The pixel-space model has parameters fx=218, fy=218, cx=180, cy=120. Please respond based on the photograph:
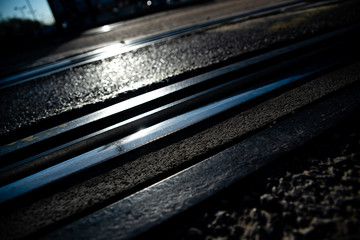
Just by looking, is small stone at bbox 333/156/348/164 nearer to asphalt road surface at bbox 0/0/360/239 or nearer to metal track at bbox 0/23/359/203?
asphalt road surface at bbox 0/0/360/239

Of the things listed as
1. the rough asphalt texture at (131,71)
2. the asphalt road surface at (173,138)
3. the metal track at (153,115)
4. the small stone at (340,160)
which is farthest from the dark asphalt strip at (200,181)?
the rough asphalt texture at (131,71)

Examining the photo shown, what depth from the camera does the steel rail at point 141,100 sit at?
1663 millimetres

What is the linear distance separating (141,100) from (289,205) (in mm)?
1471

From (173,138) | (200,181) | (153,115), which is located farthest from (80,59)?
(200,181)

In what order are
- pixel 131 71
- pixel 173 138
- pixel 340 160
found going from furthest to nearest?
pixel 131 71 → pixel 173 138 → pixel 340 160

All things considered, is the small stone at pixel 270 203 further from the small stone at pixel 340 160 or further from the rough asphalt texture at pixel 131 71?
the rough asphalt texture at pixel 131 71

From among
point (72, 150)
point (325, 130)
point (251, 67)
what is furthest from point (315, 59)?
point (72, 150)

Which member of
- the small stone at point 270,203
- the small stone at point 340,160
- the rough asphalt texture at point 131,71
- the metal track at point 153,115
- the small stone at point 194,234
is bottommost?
the small stone at point 340,160

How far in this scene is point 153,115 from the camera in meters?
1.75

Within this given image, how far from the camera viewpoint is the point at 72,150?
150cm

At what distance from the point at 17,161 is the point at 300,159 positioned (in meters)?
1.76

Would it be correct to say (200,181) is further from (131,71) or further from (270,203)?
(131,71)

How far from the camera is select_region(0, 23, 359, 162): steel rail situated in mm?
1663

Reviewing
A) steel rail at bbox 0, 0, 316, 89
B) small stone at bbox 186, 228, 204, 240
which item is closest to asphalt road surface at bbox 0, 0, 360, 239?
small stone at bbox 186, 228, 204, 240
